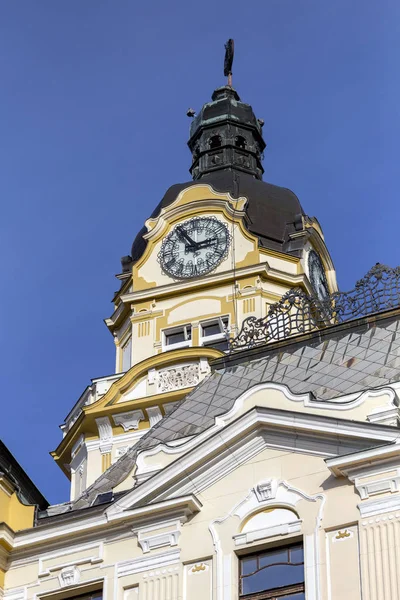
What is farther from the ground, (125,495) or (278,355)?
(278,355)

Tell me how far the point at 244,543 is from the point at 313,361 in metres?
4.55

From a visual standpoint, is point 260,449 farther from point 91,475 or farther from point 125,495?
point 91,475

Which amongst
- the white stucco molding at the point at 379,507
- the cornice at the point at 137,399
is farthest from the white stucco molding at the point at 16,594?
the cornice at the point at 137,399

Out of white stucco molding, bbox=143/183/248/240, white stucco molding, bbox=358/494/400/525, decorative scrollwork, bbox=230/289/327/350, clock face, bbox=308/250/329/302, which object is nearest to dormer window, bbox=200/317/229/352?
clock face, bbox=308/250/329/302

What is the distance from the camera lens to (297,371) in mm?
24141

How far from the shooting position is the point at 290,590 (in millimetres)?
19781

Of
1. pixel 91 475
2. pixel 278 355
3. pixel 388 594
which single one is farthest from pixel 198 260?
pixel 388 594

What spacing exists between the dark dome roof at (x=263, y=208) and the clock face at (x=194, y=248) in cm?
95

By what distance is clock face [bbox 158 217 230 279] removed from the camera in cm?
4167

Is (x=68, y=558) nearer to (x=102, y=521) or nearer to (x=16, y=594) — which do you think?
(x=102, y=521)

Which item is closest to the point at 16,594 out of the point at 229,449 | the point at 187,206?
the point at 229,449

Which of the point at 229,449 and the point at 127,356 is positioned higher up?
the point at 127,356

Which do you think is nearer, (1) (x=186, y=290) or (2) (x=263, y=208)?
(1) (x=186, y=290)

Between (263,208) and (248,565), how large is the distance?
24.2m
